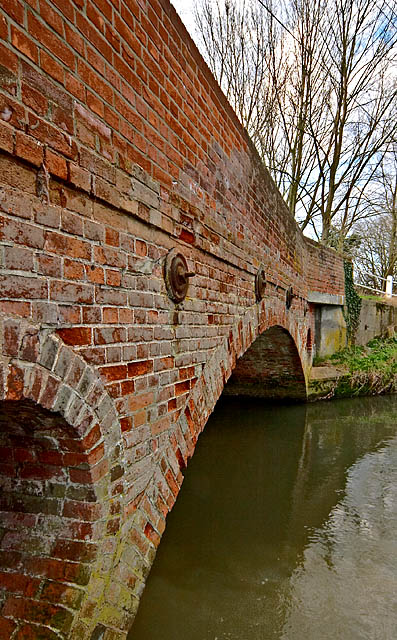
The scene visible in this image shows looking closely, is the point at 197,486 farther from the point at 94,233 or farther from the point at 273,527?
the point at 94,233

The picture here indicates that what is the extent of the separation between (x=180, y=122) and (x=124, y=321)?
1.37 m

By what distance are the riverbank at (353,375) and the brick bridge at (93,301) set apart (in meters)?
8.43

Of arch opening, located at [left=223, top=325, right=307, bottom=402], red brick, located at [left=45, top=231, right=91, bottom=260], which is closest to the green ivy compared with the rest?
arch opening, located at [left=223, top=325, right=307, bottom=402]

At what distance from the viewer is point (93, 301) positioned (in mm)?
1692

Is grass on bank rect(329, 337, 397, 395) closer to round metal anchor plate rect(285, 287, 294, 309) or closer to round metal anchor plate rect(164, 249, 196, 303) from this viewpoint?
round metal anchor plate rect(285, 287, 294, 309)

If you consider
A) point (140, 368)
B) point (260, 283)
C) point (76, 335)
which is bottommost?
point (140, 368)

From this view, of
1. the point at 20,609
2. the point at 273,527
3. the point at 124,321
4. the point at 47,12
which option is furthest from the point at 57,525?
the point at 273,527

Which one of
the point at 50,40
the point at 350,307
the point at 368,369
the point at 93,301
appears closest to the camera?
the point at 50,40

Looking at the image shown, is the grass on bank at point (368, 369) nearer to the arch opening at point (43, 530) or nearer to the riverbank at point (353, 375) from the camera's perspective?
the riverbank at point (353, 375)

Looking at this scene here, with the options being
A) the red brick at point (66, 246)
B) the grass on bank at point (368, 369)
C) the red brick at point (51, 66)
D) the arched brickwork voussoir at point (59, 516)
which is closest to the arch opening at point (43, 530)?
the arched brickwork voussoir at point (59, 516)

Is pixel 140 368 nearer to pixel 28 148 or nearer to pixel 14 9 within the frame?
pixel 28 148

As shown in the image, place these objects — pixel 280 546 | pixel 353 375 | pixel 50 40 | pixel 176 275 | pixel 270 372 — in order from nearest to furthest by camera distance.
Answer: pixel 50 40 → pixel 176 275 → pixel 280 546 → pixel 270 372 → pixel 353 375

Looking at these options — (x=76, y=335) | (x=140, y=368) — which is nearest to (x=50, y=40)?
(x=76, y=335)

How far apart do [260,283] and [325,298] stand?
6.80m
